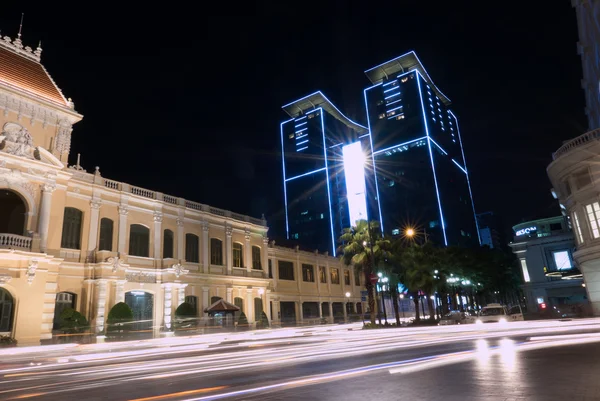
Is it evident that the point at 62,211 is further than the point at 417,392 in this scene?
Yes

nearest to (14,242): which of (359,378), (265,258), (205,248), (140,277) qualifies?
(140,277)

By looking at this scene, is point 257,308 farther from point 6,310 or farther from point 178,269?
point 6,310

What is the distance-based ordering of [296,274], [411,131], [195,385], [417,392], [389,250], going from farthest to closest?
1. [411,131]
2. [296,274]
3. [389,250]
4. [195,385]
5. [417,392]

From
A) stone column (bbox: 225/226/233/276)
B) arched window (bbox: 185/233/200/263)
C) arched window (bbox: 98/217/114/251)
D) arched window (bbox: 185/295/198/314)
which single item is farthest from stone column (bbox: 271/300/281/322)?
arched window (bbox: 98/217/114/251)

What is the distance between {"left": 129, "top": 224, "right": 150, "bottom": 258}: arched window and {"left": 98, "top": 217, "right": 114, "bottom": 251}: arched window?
1731mm

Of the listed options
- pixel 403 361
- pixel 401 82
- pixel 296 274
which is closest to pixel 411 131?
pixel 401 82

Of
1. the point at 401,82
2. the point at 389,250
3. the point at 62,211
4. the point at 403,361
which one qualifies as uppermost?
the point at 401,82

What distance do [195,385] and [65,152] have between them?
2640 centimetres

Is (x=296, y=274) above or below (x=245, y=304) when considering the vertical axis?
above

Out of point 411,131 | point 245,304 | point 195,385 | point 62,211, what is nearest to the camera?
point 195,385

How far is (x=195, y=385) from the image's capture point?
818 centimetres

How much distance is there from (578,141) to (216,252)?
33.1 meters

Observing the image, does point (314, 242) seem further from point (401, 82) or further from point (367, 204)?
point (401, 82)

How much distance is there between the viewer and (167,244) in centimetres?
3578
